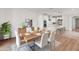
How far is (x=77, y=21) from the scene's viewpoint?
7.37 ft

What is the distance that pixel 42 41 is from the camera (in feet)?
7.51

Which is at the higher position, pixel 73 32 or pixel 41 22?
pixel 41 22

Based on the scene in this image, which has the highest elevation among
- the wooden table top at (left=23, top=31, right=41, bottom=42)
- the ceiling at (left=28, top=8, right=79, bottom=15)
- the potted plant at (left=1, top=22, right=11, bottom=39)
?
the ceiling at (left=28, top=8, right=79, bottom=15)

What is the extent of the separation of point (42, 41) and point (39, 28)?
0.68 feet

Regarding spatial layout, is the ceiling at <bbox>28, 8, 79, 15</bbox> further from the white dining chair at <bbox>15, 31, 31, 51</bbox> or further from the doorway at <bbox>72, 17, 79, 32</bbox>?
the white dining chair at <bbox>15, 31, 31, 51</bbox>

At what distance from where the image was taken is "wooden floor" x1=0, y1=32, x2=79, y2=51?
2.25 metres

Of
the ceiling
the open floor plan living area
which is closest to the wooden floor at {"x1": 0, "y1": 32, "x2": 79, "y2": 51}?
the open floor plan living area

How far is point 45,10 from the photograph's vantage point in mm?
2236

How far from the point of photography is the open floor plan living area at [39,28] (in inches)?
87.7

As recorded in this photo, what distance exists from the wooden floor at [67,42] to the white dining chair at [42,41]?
0.57 ft
